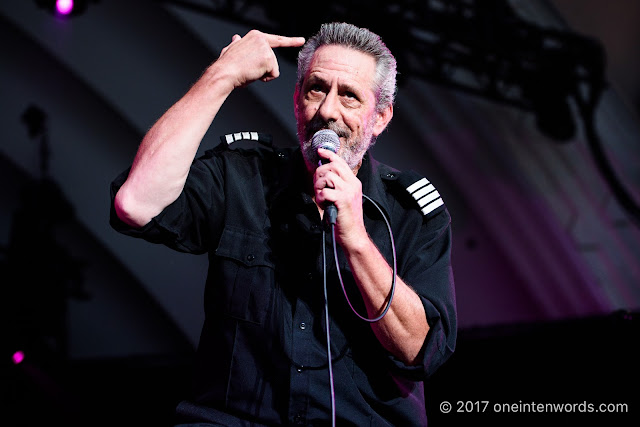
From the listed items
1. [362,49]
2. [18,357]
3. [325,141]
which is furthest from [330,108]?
[18,357]

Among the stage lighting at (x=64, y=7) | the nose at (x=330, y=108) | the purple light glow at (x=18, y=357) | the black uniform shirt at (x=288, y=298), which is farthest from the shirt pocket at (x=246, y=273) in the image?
the stage lighting at (x=64, y=7)

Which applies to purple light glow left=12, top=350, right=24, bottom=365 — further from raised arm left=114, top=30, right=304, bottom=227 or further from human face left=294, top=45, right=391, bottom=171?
human face left=294, top=45, right=391, bottom=171

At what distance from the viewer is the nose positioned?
203 cm

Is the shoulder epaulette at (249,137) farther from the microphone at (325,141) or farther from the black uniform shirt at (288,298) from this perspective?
the microphone at (325,141)

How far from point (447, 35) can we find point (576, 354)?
295 cm

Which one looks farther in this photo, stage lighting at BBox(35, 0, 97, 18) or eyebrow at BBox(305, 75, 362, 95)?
stage lighting at BBox(35, 0, 97, 18)

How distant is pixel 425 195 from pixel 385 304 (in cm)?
47

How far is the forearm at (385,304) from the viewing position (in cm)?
179

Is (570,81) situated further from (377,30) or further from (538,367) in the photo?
(538,367)

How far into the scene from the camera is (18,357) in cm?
369

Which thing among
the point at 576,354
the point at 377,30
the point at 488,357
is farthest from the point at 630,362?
the point at 377,30

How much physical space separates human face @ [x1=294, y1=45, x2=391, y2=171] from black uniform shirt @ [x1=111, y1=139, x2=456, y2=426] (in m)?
0.14

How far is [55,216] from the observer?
652 cm

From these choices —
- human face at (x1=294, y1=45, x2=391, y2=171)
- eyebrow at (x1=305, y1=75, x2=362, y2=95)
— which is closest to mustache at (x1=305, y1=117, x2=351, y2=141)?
human face at (x1=294, y1=45, x2=391, y2=171)
